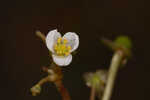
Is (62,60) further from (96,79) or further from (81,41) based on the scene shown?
(81,41)

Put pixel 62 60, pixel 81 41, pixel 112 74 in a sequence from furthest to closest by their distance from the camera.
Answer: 1. pixel 81 41
2. pixel 112 74
3. pixel 62 60

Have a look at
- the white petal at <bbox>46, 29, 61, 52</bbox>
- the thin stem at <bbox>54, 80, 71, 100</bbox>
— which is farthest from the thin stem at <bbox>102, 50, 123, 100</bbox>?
the white petal at <bbox>46, 29, 61, 52</bbox>

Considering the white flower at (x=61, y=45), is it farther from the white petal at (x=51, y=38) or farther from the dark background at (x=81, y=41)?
the dark background at (x=81, y=41)

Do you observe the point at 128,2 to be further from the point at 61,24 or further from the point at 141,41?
the point at 61,24

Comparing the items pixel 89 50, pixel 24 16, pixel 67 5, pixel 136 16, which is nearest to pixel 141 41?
pixel 136 16

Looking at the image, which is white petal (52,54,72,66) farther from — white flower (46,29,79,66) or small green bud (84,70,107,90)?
small green bud (84,70,107,90)

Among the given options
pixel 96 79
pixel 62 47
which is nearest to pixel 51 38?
pixel 62 47
